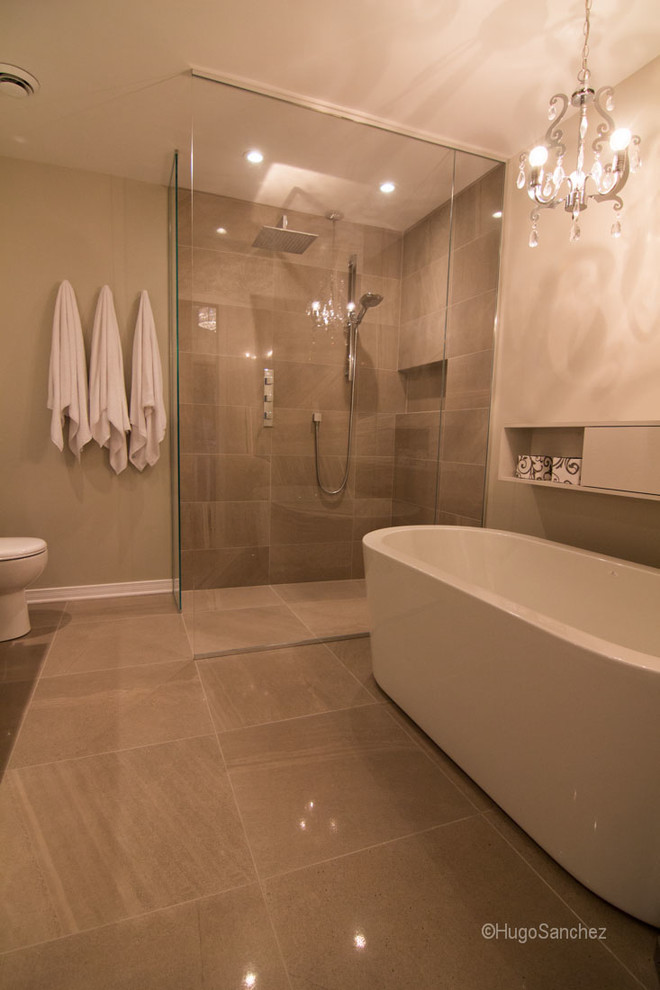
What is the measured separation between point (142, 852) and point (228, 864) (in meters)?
0.23

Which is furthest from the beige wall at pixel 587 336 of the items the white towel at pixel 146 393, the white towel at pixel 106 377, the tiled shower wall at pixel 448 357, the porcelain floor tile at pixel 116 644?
the white towel at pixel 106 377

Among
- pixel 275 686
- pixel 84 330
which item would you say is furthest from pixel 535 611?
pixel 84 330

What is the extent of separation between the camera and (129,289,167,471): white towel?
117 inches

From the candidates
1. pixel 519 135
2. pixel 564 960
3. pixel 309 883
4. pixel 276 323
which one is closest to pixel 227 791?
pixel 309 883

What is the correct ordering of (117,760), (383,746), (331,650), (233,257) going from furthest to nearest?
(233,257) < (331,650) < (383,746) < (117,760)

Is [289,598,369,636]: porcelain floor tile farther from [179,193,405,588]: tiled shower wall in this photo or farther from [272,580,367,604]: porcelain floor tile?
[179,193,405,588]: tiled shower wall

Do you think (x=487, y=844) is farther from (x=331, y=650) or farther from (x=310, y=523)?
(x=310, y=523)

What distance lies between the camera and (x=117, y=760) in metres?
1.60

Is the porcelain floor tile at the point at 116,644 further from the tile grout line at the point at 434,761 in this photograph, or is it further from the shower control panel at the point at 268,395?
the shower control panel at the point at 268,395

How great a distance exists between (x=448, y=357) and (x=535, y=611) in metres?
1.90

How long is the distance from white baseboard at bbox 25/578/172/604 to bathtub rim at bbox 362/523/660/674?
186 cm

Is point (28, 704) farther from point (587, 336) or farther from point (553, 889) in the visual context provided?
point (587, 336)

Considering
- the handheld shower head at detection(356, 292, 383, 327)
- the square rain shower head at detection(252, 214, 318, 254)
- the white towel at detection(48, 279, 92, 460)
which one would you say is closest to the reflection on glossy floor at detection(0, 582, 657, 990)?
the white towel at detection(48, 279, 92, 460)

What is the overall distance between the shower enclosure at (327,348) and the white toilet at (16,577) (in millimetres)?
723
